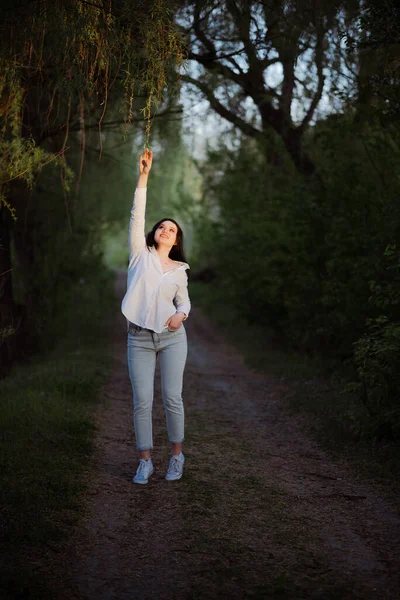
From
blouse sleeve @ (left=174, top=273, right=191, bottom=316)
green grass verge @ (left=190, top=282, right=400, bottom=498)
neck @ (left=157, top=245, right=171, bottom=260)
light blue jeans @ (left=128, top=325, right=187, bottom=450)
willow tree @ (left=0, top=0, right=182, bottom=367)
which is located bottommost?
green grass verge @ (left=190, top=282, right=400, bottom=498)

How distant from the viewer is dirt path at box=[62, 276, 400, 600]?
378 cm

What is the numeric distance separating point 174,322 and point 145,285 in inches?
15.0

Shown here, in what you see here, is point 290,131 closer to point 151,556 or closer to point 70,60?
point 70,60

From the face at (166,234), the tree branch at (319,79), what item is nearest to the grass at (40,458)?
the face at (166,234)

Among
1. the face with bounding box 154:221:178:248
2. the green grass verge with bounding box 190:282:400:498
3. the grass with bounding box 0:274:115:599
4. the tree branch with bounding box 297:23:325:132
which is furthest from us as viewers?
the tree branch with bounding box 297:23:325:132

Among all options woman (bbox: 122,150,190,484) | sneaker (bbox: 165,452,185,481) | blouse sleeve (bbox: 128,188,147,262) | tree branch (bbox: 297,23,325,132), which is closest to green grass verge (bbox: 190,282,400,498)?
sneaker (bbox: 165,452,185,481)

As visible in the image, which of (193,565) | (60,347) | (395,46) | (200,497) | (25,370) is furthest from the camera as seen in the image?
(60,347)

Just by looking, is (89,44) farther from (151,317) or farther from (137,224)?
(151,317)

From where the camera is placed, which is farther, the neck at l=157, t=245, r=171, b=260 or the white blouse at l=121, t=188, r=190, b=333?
the neck at l=157, t=245, r=171, b=260

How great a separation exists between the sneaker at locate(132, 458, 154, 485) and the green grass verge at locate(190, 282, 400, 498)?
194 centimetres

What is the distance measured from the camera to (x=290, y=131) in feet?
38.3

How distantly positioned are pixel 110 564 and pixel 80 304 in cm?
1416

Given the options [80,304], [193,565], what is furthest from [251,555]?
[80,304]

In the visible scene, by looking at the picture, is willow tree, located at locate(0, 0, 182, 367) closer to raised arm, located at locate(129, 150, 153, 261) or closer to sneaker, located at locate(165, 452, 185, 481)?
raised arm, located at locate(129, 150, 153, 261)
